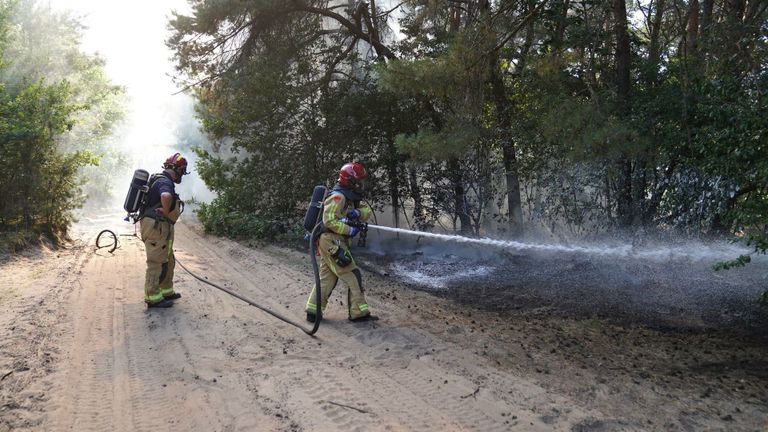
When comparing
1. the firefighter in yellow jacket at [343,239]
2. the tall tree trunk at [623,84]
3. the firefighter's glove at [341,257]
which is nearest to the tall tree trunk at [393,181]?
the tall tree trunk at [623,84]

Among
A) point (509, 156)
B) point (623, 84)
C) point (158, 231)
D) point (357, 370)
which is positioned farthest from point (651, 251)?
point (158, 231)

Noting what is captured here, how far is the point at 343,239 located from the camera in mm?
6270

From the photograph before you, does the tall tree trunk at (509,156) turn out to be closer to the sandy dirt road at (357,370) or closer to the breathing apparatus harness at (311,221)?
the sandy dirt road at (357,370)

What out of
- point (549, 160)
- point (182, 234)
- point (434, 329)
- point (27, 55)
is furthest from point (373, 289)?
point (27, 55)

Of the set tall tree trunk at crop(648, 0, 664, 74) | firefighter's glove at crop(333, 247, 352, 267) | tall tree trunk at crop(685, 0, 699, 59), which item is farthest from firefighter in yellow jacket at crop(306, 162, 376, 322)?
tall tree trunk at crop(648, 0, 664, 74)

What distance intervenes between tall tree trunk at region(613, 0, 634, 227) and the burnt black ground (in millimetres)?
980

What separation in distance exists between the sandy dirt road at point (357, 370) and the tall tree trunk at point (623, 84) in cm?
284

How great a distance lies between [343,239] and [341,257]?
290 mm

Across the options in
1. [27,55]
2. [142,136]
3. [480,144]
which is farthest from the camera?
[142,136]

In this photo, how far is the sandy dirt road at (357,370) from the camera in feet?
12.3

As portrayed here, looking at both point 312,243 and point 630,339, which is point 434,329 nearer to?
point 312,243

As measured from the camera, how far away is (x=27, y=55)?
77.7 feet

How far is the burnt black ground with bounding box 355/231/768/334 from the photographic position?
6.54 metres

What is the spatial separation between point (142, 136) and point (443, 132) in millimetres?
53045
